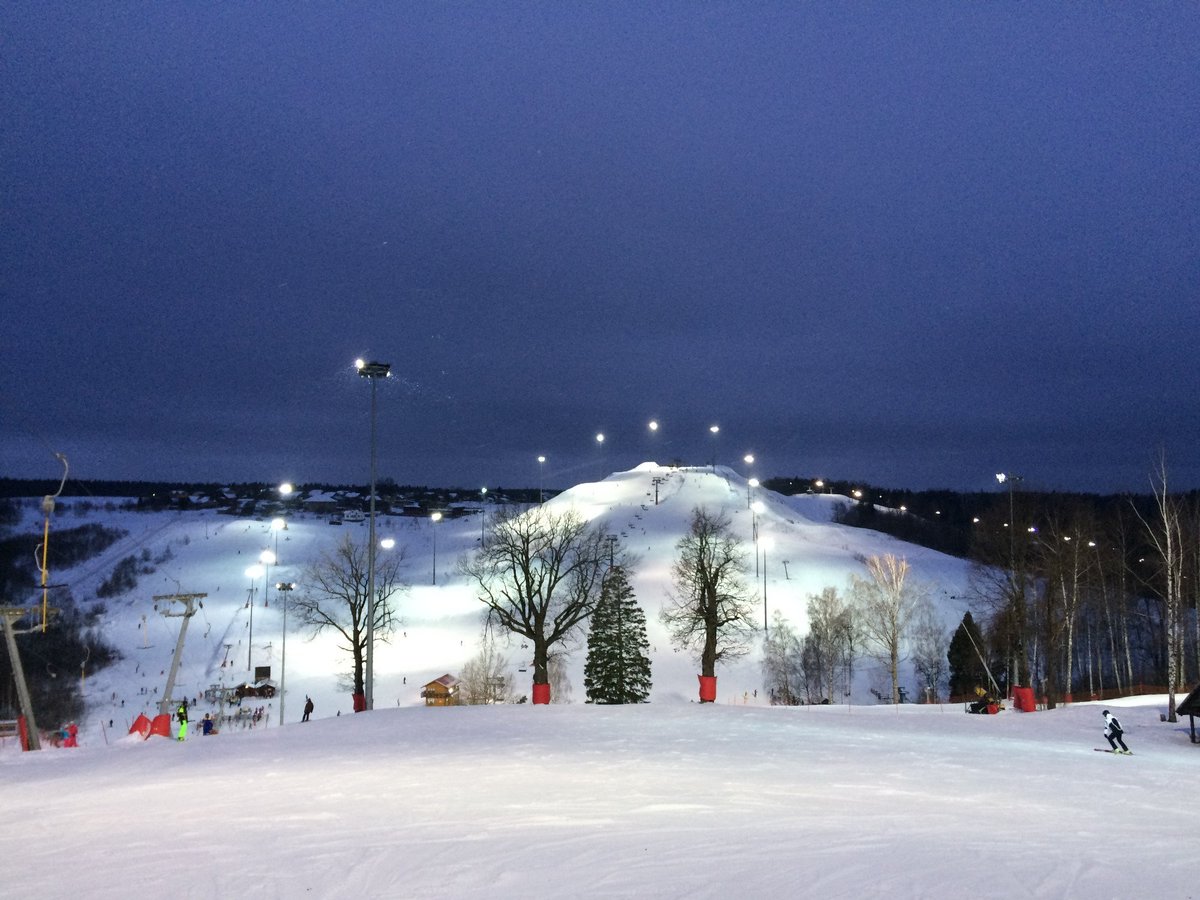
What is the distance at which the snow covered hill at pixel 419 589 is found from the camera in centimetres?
6819

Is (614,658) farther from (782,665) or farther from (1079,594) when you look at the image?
(1079,594)

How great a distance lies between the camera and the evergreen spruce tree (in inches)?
2226

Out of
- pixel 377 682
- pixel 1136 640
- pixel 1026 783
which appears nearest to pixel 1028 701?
pixel 1026 783

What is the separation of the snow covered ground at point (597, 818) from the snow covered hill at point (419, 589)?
2565 centimetres

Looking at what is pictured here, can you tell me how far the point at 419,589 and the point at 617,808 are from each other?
84256 millimetres

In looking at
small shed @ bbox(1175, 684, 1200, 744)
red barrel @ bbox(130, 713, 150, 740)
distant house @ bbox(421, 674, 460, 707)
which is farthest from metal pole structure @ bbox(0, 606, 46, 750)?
distant house @ bbox(421, 674, 460, 707)

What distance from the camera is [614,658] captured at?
188 ft

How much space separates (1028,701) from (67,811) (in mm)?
33384

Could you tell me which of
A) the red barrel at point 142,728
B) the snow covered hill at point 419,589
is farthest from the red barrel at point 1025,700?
the red barrel at point 142,728

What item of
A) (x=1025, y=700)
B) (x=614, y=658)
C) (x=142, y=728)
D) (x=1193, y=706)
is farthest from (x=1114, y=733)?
(x=614, y=658)

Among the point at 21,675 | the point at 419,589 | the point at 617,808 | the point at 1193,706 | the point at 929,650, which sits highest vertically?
the point at 419,589

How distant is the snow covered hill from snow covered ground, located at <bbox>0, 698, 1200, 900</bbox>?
25.6 metres

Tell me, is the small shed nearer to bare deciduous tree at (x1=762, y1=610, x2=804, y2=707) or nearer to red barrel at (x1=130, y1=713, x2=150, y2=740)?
red barrel at (x1=130, y1=713, x2=150, y2=740)

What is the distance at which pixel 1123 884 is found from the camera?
8.93 meters
